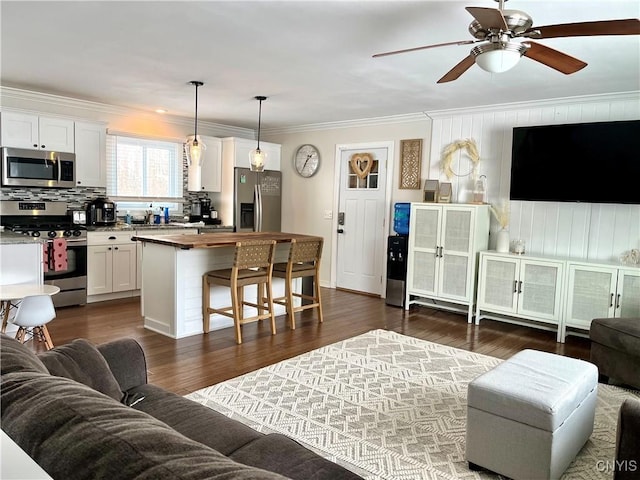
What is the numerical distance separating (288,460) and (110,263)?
4.92 m

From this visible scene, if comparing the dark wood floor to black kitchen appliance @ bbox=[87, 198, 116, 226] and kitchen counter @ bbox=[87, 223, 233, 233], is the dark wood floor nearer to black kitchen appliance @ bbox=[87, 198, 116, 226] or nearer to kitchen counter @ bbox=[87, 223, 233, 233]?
kitchen counter @ bbox=[87, 223, 233, 233]

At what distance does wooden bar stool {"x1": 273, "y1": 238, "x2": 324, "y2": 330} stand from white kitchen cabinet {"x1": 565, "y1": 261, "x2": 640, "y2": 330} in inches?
98.4

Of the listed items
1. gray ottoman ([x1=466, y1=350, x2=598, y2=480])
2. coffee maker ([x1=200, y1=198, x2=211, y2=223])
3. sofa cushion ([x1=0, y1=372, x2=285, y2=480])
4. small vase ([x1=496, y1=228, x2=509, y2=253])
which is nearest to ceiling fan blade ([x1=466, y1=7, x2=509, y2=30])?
gray ottoman ([x1=466, y1=350, x2=598, y2=480])

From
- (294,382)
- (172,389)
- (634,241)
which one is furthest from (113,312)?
A: (634,241)

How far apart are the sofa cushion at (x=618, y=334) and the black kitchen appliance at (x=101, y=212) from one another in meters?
5.38

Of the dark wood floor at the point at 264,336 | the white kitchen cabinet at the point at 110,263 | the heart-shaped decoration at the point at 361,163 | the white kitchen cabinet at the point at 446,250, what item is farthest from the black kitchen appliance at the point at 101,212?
the white kitchen cabinet at the point at 446,250

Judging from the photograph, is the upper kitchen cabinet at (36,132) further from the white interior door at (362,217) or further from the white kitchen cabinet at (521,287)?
the white kitchen cabinet at (521,287)

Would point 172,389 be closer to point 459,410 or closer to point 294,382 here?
point 294,382

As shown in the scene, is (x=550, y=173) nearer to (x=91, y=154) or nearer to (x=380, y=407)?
(x=380, y=407)

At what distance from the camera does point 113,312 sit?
208 inches

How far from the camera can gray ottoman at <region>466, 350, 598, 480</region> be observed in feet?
7.14

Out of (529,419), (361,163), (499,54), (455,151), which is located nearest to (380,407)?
(529,419)

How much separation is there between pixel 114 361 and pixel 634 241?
477 cm

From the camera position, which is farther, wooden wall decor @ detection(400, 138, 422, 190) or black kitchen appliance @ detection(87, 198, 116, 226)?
wooden wall decor @ detection(400, 138, 422, 190)
